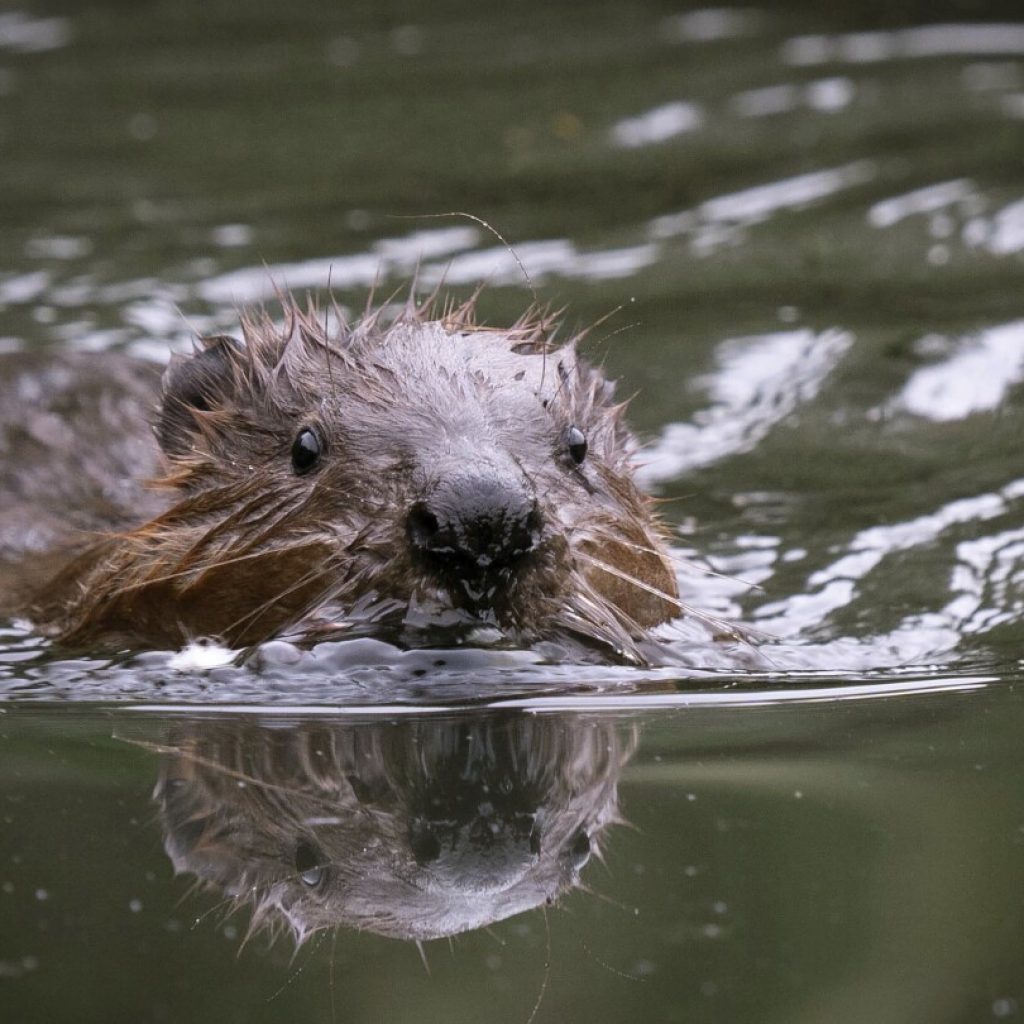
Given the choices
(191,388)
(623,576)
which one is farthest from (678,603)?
(191,388)

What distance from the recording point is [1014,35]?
10.7 m

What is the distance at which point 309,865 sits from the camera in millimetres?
2836

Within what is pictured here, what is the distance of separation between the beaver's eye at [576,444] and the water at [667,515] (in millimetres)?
474

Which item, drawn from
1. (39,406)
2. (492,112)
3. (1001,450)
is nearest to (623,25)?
(492,112)

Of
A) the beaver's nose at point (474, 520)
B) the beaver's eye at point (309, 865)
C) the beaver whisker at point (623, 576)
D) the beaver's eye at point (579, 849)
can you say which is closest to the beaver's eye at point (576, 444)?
the beaver whisker at point (623, 576)

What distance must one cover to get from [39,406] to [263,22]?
623 cm

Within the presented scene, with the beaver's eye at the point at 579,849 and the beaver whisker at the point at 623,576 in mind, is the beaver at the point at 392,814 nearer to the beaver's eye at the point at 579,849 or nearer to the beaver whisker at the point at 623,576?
the beaver's eye at the point at 579,849

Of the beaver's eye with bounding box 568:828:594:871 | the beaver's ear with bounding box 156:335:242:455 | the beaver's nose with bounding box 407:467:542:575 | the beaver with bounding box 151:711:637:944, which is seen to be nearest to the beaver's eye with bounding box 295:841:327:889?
the beaver with bounding box 151:711:637:944

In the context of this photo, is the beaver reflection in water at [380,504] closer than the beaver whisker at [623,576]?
Yes

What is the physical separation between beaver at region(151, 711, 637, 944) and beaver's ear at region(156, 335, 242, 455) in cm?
111

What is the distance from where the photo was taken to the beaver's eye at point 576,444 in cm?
416

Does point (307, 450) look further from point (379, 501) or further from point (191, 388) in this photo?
point (191, 388)

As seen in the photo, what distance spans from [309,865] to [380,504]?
112 cm

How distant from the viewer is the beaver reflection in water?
3.65 metres
